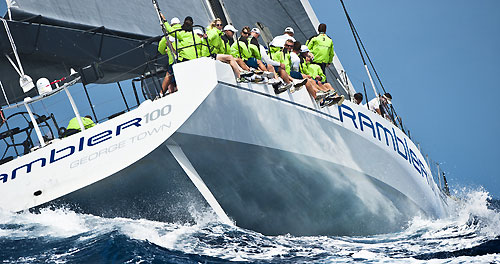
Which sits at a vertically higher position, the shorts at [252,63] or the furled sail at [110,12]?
the furled sail at [110,12]

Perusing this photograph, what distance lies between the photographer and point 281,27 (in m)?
9.34

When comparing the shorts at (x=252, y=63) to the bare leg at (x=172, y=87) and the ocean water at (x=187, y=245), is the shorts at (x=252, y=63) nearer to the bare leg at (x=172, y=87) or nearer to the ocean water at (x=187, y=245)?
the bare leg at (x=172, y=87)

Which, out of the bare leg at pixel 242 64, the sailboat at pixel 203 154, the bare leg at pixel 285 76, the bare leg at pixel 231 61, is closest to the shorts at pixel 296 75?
the bare leg at pixel 285 76

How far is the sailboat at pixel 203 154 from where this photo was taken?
5316 millimetres

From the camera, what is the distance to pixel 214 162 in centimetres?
546

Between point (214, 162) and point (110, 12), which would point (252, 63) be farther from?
point (110, 12)

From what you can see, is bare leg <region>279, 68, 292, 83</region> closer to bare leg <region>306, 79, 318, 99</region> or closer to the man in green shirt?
bare leg <region>306, 79, 318, 99</region>

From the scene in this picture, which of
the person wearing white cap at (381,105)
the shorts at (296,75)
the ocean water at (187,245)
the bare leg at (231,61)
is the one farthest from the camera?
the person wearing white cap at (381,105)

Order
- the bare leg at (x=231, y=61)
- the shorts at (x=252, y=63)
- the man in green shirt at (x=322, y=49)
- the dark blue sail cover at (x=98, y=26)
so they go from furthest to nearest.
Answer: the man in green shirt at (x=322, y=49) < the dark blue sail cover at (x=98, y=26) < the shorts at (x=252, y=63) < the bare leg at (x=231, y=61)

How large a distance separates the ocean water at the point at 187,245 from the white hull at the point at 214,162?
0.51 feet

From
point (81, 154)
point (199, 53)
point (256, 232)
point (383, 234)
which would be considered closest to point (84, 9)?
point (199, 53)

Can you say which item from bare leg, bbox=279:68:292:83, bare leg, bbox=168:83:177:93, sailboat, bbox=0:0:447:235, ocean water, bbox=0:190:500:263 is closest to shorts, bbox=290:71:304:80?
bare leg, bbox=279:68:292:83

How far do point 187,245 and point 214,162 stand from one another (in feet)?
2.37

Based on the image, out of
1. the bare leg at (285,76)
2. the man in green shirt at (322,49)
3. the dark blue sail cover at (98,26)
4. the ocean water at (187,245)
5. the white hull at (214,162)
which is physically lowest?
the ocean water at (187,245)
